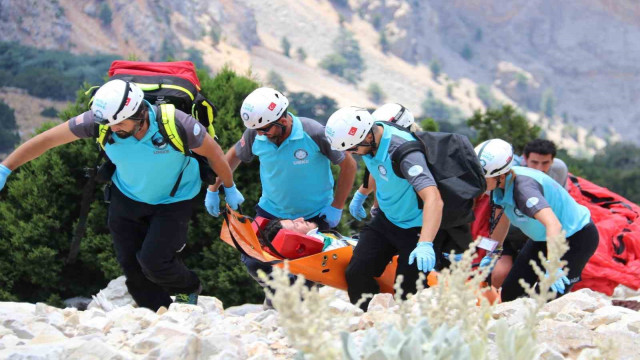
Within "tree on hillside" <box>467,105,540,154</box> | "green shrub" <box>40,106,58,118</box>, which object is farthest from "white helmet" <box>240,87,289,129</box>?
"green shrub" <box>40,106,58,118</box>

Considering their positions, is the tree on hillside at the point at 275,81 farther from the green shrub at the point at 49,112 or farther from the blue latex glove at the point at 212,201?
the blue latex glove at the point at 212,201

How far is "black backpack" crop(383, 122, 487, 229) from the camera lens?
20.1 ft

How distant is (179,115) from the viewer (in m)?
6.38

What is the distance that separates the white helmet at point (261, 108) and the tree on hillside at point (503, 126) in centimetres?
1197

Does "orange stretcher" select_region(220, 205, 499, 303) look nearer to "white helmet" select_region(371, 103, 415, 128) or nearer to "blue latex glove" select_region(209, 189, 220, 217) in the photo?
"blue latex glove" select_region(209, 189, 220, 217)

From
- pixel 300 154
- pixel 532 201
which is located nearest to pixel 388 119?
pixel 300 154

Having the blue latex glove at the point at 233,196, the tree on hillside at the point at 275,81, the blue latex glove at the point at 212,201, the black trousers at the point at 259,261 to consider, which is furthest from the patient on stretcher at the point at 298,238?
the tree on hillside at the point at 275,81

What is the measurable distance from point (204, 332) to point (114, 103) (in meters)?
1.84

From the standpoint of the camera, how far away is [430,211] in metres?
5.78

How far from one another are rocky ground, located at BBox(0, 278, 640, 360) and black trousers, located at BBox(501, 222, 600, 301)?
96 centimetres

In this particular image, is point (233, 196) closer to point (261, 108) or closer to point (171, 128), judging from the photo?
point (261, 108)

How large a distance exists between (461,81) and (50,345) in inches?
4810

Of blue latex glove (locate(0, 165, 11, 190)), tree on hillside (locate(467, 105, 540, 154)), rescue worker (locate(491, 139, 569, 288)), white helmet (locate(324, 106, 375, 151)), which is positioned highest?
white helmet (locate(324, 106, 375, 151))

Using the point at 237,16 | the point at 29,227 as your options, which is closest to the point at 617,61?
the point at 237,16
